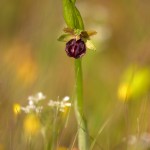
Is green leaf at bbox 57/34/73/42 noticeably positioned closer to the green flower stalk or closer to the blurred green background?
the green flower stalk

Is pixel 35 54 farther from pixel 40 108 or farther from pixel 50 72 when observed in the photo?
pixel 40 108

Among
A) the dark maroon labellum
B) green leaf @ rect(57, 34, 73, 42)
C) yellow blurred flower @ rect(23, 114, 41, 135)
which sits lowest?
yellow blurred flower @ rect(23, 114, 41, 135)

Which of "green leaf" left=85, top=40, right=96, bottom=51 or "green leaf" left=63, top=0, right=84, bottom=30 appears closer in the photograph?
"green leaf" left=63, top=0, right=84, bottom=30

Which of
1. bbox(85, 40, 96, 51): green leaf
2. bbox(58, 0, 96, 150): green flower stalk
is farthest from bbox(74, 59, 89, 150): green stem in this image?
bbox(85, 40, 96, 51): green leaf

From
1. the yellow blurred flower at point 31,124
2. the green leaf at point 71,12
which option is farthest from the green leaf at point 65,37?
the yellow blurred flower at point 31,124

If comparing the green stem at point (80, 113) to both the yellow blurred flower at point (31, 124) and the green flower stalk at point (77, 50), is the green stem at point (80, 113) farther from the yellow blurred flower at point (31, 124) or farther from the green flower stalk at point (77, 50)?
the yellow blurred flower at point (31, 124)

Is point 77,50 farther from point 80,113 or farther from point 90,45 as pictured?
point 80,113

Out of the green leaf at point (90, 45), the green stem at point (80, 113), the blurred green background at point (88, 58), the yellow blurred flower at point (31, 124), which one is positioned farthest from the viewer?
the blurred green background at point (88, 58)

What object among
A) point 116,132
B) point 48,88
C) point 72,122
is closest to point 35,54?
point 48,88
